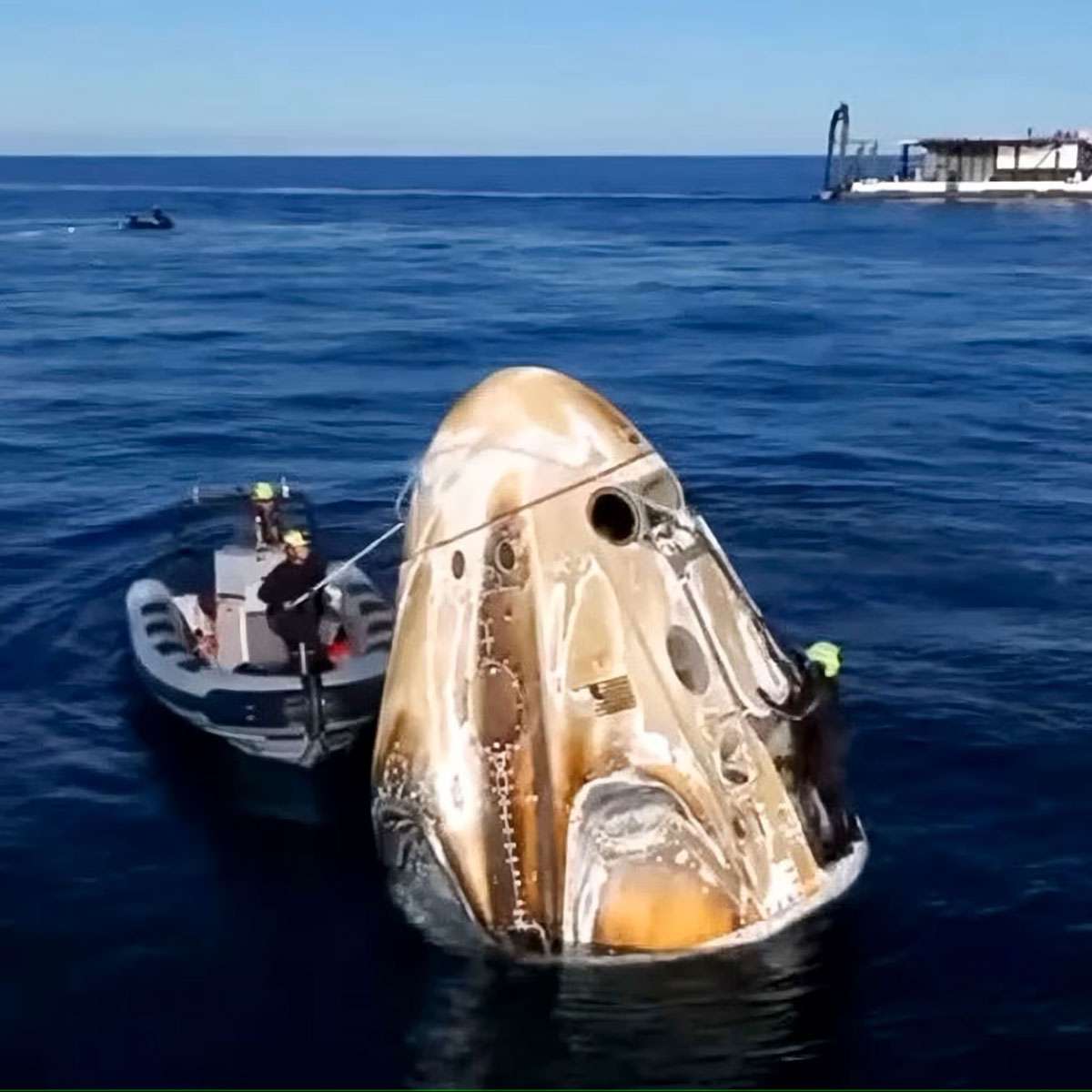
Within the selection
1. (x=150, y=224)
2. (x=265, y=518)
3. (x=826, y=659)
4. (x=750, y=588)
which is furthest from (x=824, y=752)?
(x=150, y=224)

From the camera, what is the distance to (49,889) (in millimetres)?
18109

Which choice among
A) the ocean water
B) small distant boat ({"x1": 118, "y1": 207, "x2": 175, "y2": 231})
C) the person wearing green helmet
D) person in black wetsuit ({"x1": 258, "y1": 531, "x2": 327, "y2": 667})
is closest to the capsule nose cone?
the ocean water

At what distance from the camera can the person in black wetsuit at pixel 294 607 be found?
20750 mm

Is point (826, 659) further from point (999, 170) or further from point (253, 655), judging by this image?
point (999, 170)

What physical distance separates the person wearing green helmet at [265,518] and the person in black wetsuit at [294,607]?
7.13 ft

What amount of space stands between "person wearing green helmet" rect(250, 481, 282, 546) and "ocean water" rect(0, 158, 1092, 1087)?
2.82 m

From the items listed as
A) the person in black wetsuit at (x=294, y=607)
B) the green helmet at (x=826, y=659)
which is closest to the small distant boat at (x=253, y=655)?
the person in black wetsuit at (x=294, y=607)

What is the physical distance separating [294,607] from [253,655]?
146cm

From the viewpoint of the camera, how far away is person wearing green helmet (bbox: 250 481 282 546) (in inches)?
912

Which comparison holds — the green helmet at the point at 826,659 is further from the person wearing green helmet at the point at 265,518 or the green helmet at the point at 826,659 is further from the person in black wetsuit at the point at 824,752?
the person wearing green helmet at the point at 265,518

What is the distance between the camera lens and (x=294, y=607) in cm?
2072

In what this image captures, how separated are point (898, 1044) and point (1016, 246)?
82226 mm

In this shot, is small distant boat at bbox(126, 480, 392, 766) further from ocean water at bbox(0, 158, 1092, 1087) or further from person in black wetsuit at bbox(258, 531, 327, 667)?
ocean water at bbox(0, 158, 1092, 1087)

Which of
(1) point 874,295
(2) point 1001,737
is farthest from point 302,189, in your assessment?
(2) point 1001,737
